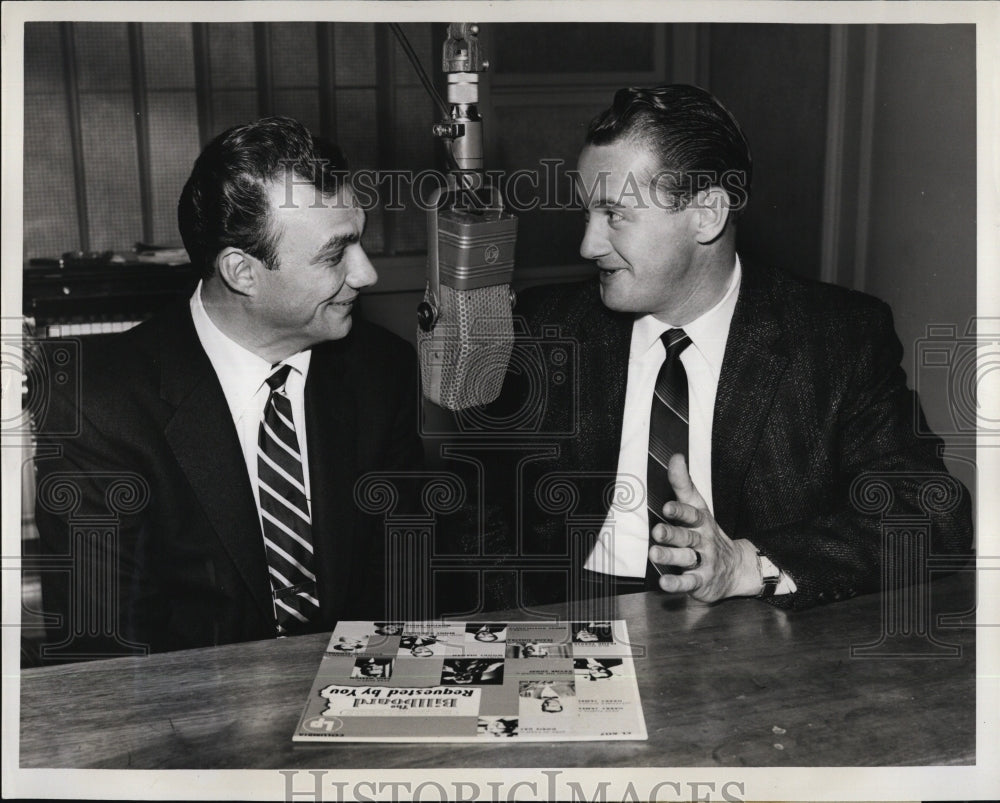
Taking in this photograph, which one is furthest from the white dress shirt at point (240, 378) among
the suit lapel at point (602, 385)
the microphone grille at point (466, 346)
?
the suit lapel at point (602, 385)

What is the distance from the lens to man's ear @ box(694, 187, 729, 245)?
5.75 ft

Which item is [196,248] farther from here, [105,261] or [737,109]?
[737,109]

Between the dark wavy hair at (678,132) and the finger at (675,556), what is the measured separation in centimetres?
60

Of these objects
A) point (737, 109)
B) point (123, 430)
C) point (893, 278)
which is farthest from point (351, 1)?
point (737, 109)

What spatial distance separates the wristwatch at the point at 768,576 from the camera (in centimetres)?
158

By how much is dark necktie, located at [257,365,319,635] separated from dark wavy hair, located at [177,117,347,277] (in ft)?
0.73

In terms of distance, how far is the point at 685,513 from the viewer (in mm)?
1474

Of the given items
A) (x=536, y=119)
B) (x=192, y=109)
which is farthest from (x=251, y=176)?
(x=536, y=119)

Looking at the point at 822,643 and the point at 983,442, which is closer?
the point at 822,643

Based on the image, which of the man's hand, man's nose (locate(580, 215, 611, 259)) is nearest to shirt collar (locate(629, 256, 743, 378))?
man's nose (locate(580, 215, 611, 259))

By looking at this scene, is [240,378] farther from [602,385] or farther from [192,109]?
[192,109]

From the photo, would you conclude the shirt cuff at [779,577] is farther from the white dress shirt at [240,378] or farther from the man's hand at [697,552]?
the white dress shirt at [240,378]

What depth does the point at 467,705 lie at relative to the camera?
1363 millimetres

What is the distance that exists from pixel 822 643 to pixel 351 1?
114 centimetres
